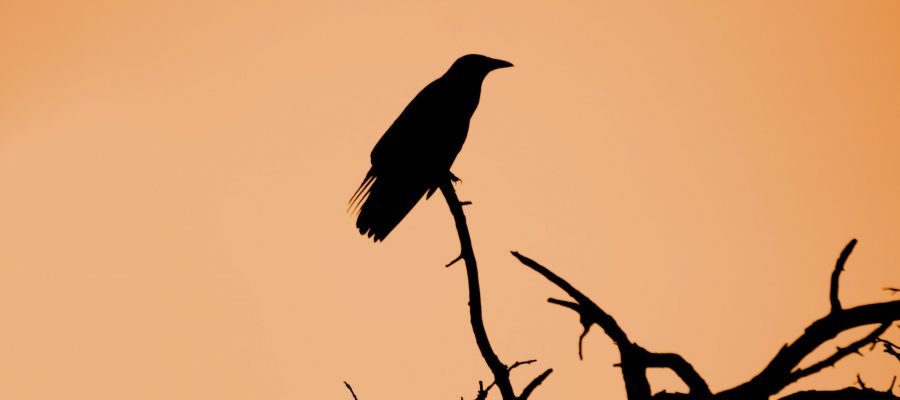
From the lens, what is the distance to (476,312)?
2.86 meters

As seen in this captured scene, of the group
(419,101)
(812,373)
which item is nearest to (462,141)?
(419,101)

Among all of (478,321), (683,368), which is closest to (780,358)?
(683,368)

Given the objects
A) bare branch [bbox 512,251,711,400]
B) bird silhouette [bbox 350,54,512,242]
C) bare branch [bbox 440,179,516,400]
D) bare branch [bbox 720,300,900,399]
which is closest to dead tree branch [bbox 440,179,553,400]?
bare branch [bbox 440,179,516,400]

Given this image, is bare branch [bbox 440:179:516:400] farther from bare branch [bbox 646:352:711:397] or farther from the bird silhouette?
the bird silhouette

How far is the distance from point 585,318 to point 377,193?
3391mm

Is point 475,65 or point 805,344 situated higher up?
point 475,65

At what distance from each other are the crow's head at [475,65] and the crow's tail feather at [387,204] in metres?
1.12

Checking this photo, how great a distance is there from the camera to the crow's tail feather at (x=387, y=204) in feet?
17.0

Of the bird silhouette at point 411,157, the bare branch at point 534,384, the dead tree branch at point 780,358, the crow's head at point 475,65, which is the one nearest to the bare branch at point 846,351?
the dead tree branch at point 780,358

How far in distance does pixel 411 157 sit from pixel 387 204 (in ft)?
1.29

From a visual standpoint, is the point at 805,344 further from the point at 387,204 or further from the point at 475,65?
the point at 475,65

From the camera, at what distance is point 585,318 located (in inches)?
77.4

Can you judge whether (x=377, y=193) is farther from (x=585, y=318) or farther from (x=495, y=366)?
(x=585, y=318)

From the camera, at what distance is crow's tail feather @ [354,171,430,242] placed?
17.0ft
